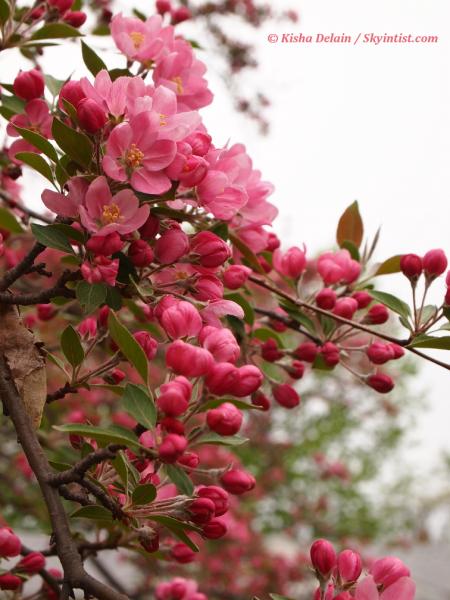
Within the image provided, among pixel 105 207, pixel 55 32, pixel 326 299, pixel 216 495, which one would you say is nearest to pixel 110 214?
pixel 105 207

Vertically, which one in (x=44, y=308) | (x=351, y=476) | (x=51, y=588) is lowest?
(x=351, y=476)

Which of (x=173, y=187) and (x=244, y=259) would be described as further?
(x=244, y=259)

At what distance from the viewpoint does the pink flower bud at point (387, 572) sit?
34.4 inches

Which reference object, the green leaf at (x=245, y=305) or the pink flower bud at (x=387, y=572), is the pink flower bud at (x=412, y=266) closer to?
the green leaf at (x=245, y=305)

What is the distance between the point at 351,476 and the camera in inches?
262

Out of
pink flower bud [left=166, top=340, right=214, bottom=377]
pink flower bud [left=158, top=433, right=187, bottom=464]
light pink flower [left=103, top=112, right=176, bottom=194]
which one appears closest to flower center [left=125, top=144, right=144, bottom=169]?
light pink flower [left=103, top=112, right=176, bottom=194]

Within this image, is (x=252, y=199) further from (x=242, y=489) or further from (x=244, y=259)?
(x=242, y=489)

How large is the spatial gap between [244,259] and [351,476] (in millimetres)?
5794

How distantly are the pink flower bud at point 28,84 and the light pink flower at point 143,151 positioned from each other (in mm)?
384

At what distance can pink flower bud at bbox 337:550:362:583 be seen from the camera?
893 millimetres

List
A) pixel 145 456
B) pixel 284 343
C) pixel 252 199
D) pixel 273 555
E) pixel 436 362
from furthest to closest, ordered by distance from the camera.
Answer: pixel 273 555 < pixel 284 343 < pixel 252 199 < pixel 436 362 < pixel 145 456

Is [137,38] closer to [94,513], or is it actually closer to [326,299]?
[326,299]

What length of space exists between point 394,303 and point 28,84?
683 millimetres

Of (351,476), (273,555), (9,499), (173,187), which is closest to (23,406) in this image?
(173,187)
